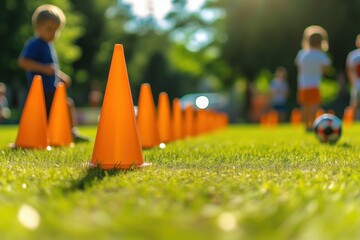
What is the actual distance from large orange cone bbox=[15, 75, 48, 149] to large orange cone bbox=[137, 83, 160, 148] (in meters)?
1.23

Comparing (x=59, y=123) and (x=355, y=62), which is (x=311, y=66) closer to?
(x=355, y=62)

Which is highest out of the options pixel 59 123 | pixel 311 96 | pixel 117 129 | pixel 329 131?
pixel 311 96

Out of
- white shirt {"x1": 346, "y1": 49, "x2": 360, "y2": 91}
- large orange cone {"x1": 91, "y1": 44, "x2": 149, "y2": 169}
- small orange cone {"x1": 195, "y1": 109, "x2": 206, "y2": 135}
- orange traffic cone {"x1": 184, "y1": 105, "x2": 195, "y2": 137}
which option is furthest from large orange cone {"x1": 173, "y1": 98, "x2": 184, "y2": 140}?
large orange cone {"x1": 91, "y1": 44, "x2": 149, "y2": 169}

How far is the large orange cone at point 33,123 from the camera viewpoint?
7.12 metres

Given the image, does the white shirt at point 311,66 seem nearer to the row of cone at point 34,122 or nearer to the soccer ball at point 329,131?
the soccer ball at point 329,131

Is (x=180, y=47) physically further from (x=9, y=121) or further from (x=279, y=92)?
(x=279, y=92)

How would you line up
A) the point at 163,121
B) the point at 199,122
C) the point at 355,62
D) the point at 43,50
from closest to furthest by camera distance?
the point at 43,50 → the point at 163,121 → the point at 355,62 → the point at 199,122

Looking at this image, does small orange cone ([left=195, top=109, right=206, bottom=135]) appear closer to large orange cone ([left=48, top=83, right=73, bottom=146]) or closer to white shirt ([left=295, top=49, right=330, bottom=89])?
white shirt ([left=295, top=49, right=330, bottom=89])

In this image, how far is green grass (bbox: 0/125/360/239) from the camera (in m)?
2.35

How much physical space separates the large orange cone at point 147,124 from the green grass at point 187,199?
7.76 ft

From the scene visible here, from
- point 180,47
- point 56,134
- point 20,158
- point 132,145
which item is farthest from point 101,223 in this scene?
point 180,47

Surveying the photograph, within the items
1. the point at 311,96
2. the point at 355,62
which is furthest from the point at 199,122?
the point at 355,62

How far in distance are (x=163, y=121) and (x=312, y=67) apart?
Answer: 3984 mm

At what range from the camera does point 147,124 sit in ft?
25.7
